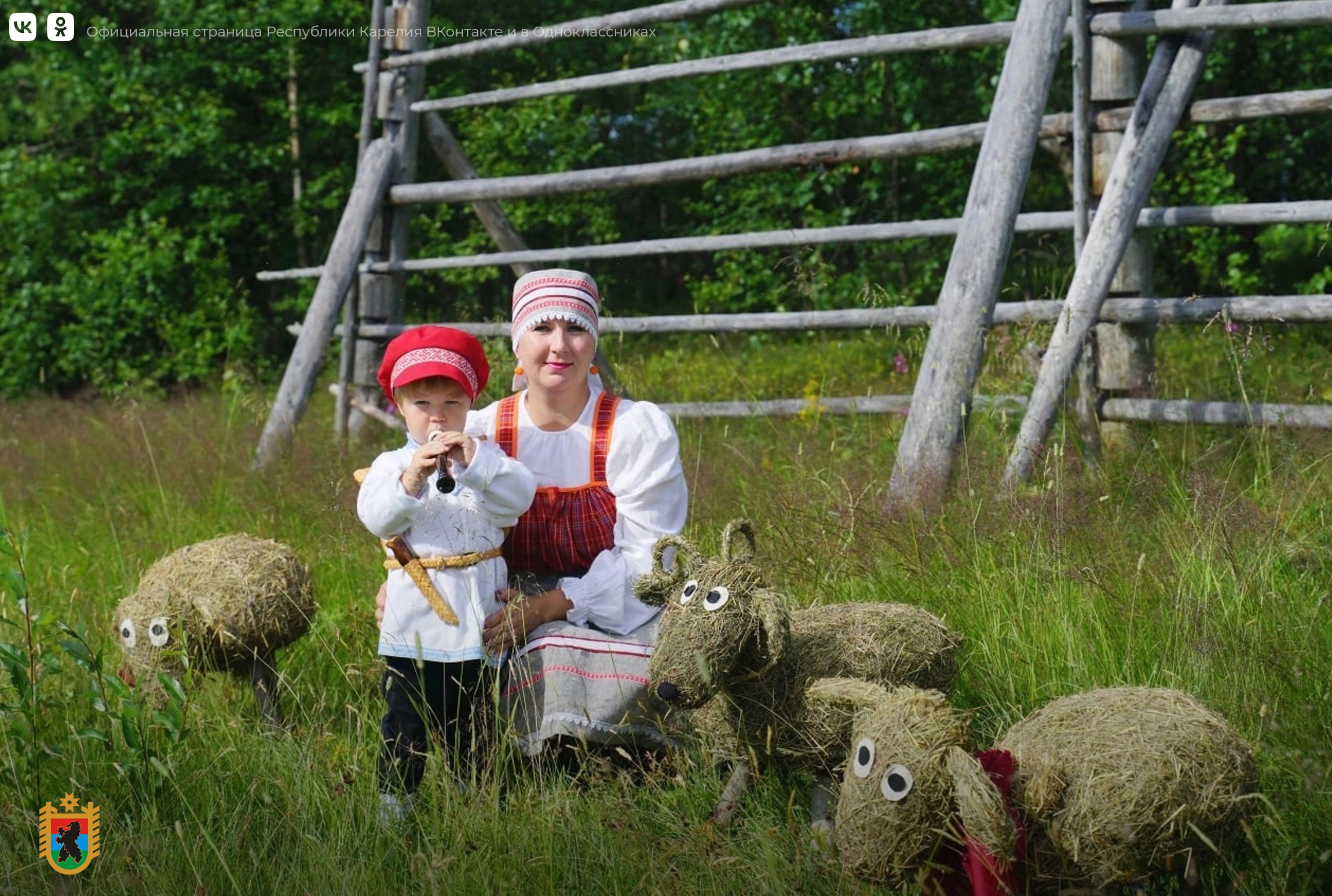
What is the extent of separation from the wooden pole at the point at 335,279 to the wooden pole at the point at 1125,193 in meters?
3.35

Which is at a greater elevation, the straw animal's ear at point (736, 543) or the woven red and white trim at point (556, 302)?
the woven red and white trim at point (556, 302)

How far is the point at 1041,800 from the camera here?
1920 millimetres

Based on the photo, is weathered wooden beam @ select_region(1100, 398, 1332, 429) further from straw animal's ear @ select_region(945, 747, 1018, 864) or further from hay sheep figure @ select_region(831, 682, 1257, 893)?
straw animal's ear @ select_region(945, 747, 1018, 864)

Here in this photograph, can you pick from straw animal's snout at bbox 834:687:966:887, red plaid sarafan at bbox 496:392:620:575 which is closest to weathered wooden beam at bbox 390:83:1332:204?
red plaid sarafan at bbox 496:392:620:575

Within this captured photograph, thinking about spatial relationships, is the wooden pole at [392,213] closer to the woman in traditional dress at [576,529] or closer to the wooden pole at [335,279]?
the wooden pole at [335,279]

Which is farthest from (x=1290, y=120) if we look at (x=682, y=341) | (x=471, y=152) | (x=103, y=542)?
(x=103, y=542)

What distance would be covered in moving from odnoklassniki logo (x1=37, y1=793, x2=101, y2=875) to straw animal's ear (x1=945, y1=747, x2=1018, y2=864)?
1.50m

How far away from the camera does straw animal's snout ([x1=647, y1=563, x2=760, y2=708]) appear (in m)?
2.23

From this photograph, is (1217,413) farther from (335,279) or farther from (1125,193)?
(335,279)

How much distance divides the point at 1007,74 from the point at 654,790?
2.35m

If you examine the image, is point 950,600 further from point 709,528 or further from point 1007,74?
point 1007,74

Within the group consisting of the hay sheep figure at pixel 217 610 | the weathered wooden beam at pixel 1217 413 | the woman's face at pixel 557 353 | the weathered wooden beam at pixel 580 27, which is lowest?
the hay sheep figure at pixel 217 610

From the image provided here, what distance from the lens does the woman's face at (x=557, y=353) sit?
288 cm

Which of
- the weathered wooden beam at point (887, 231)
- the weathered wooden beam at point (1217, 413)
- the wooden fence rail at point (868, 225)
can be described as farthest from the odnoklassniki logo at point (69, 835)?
the weathered wooden beam at point (887, 231)
